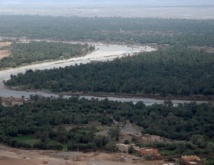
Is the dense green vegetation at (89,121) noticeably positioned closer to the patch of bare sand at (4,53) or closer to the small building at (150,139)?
the small building at (150,139)

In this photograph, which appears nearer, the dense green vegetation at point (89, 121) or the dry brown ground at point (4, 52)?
the dense green vegetation at point (89, 121)

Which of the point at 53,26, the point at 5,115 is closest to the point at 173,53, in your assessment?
the point at 5,115

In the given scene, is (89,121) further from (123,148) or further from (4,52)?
(4,52)

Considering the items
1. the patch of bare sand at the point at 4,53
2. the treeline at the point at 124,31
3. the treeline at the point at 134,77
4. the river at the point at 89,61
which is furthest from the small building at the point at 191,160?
the treeline at the point at 124,31

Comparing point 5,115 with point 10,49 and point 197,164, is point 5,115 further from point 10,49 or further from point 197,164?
point 10,49

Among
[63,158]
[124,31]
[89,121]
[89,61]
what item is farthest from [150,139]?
[124,31]
